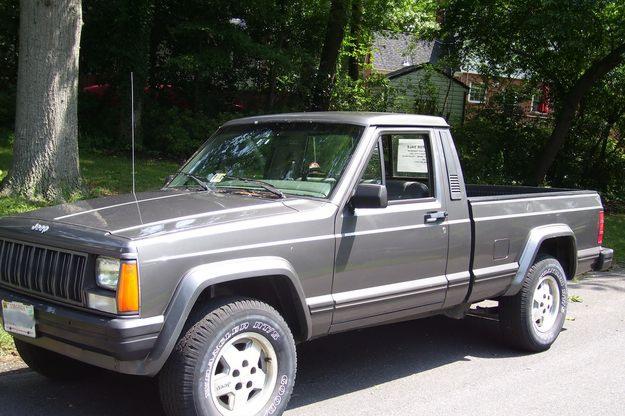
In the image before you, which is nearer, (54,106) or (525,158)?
(54,106)

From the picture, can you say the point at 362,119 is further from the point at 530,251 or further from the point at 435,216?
the point at 530,251

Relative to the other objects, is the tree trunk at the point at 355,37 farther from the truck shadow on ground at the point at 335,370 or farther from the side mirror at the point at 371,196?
the side mirror at the point at 371,196

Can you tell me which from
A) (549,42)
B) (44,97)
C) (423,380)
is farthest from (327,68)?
(423,380)

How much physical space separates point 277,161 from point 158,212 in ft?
3.86

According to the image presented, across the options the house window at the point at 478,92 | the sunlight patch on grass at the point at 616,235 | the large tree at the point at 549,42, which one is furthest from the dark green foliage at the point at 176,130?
the sunlight patch on grass at the point at 616,235

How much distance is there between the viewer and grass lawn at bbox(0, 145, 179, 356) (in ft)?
27.0

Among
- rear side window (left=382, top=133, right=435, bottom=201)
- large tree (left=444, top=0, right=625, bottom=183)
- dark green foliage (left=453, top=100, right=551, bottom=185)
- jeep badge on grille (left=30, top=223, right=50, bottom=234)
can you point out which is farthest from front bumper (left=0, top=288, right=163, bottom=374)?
dark green foliage (left=453, top=100, right=551, bottom=185)

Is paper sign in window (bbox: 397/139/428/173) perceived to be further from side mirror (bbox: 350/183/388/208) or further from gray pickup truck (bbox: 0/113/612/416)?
side mirror (bbox: 350/183/388/208)

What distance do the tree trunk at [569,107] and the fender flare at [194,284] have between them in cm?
1409

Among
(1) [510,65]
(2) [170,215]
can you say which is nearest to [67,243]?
(2) [170,215]

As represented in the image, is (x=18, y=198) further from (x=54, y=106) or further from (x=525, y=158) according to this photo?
(x=525, y=158)

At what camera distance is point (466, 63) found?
18.2 metres

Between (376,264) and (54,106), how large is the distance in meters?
5.70

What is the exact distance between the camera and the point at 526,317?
5734 mm
